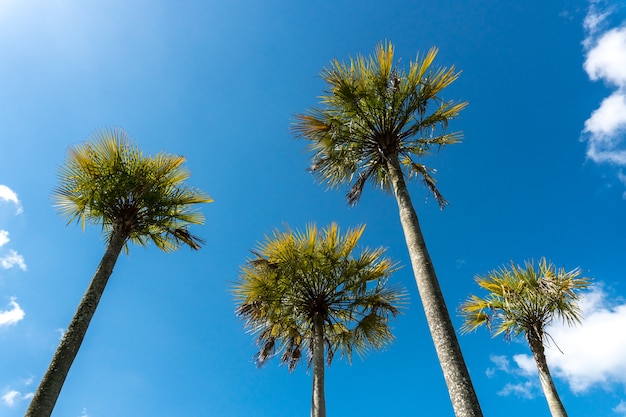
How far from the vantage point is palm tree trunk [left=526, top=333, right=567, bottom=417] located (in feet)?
32.7

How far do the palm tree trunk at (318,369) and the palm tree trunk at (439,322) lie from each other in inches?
188

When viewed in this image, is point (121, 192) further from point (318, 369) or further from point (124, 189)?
point (318, 369)

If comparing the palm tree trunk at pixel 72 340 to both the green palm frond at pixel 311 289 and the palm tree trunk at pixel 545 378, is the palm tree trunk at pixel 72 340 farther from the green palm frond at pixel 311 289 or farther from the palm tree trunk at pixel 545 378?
the palm tree trunk at pixel 545 378

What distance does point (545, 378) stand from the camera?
1048cm

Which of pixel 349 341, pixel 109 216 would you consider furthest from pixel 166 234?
pixel 349 341

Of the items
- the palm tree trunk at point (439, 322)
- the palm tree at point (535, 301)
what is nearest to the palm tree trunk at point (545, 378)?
the palm tree at point (535, 301)

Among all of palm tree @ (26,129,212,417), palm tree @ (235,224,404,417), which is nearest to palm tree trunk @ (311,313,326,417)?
palm tree @ (235,224,404,417)

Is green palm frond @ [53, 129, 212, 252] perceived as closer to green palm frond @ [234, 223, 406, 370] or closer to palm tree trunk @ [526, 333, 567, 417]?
green palm frond @ [234, 223, 406, 370]

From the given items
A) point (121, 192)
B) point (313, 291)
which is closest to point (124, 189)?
point (121, 192)

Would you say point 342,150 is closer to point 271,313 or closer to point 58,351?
point 271,313

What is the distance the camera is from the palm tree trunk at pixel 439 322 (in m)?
4.97

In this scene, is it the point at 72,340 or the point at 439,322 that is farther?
the point at 72,340

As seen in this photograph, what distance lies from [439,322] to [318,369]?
5.24m

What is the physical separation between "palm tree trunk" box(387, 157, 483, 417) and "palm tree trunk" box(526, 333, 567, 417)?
6.50 m
